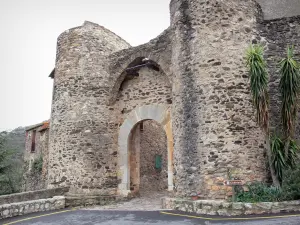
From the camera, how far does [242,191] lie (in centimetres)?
672

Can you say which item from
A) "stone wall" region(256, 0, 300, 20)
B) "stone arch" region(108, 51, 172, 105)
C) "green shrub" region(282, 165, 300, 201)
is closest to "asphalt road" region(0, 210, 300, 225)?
"green shrub" region(282, 165, 300, 201)

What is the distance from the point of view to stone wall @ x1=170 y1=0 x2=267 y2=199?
7.10 m

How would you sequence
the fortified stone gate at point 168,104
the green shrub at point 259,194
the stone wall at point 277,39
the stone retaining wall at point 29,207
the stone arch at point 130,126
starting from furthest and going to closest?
the stone arch at point 130,126 → the stone wall at point 277,39 → the fortified stone gate at point 168,104 → the stone retaining wall at point 29,207 → the green shrub at point 259,194

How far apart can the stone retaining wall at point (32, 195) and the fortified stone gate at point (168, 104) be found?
48 centimetres

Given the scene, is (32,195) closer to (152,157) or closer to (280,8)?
(152,157)

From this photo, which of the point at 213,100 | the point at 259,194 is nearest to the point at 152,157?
the point at 213,100

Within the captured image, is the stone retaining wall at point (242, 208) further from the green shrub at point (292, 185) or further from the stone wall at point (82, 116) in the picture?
the stone wall at point (82, 116)

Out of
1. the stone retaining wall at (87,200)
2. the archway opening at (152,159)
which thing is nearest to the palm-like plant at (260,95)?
the stone retaining wall at (87,200)

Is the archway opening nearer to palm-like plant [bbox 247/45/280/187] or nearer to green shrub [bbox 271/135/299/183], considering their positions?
palm-like plant [bbox 247/45/280/187]

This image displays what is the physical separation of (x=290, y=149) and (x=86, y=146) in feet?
20.3

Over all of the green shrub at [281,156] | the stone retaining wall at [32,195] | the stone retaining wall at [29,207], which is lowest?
the stone retaining wall at [29,207]

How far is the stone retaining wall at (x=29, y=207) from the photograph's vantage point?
23.0ft

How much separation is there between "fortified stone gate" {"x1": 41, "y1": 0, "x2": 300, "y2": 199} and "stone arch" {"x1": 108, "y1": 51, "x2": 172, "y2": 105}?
33 mm

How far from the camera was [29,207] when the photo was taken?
7.58 m
